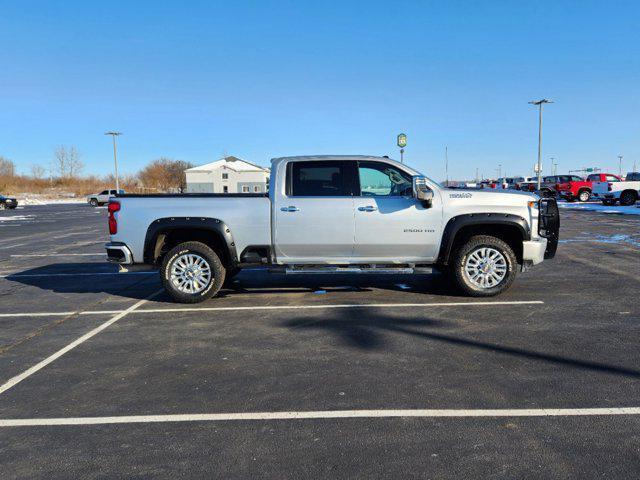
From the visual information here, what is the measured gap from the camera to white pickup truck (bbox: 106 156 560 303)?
6684 mm

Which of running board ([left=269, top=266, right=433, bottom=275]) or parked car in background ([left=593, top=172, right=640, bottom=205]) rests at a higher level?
parked car in background ([left=593, top=172, right=640, bottom=205])

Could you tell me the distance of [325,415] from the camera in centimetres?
341

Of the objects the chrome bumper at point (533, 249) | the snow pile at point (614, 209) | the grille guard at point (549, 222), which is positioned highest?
the grille guard at point (549, 222)

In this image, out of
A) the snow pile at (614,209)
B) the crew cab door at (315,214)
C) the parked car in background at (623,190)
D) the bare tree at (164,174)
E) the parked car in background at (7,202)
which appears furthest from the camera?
the bare tree at (164,174)

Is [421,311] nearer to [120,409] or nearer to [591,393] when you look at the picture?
[591,393]

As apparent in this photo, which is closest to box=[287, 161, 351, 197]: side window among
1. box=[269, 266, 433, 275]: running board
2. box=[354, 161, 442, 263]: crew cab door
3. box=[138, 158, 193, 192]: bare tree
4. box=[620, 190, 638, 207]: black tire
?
box=[354, 161, 442, 263]: crew cab door

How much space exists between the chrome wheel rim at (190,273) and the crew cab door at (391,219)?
2.18 meters

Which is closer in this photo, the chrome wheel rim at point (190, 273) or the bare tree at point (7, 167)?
the chrome wheel rim at point (190, 273)

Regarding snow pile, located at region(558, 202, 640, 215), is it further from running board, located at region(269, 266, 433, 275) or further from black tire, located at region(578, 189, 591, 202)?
running board, located at region(269, 266, 433, 275)

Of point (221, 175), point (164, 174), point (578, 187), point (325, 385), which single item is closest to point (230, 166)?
point (221, 175)

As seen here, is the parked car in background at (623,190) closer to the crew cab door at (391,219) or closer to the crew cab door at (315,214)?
the crew cab door at (391,219)

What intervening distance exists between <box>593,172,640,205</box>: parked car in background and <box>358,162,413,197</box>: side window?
93.8 feet

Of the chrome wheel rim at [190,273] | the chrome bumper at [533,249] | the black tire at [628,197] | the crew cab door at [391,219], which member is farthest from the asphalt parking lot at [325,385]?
the black tire at [628,197]

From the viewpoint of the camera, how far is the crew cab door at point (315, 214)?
667 cm
